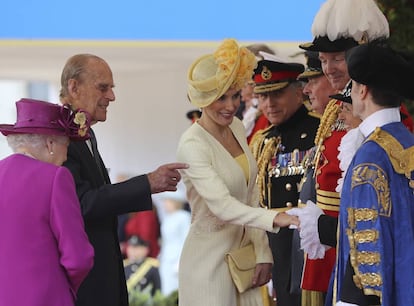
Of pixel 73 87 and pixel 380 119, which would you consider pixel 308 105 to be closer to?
pixel 73 87

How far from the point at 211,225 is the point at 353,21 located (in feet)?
3.66

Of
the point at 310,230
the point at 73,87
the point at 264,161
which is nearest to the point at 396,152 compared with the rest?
the point at 310,230

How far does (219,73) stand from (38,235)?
1317 mm

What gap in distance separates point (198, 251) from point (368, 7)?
134 cm

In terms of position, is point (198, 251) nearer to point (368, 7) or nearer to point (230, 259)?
point (230, 259)

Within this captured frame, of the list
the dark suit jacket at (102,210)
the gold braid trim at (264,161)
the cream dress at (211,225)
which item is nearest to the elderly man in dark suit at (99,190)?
the dark suit jacket at (102,210)

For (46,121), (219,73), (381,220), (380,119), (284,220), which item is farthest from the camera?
(219,73)

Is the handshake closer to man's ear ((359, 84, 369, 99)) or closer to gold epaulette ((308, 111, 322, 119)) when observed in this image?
man's ear ((359, 84, 369, 99))

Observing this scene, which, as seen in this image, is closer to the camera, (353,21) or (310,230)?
(310,230)

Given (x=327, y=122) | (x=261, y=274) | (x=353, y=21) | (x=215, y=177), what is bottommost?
(x=261, y=274)

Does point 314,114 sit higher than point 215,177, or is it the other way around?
point 314,114

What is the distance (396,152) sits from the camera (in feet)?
12.0

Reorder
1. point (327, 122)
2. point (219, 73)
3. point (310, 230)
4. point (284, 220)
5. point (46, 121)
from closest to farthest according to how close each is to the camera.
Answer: point (46, 121), point (310, 230), point (284, 220), point (219, 73), point (327, 122)

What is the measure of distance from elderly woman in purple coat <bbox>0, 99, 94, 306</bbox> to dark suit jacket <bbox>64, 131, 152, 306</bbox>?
0.51m
